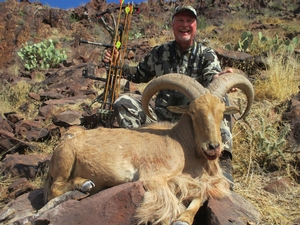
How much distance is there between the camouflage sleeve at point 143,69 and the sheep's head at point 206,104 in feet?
5.34

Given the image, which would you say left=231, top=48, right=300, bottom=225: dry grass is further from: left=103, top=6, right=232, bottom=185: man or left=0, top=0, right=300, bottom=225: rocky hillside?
left=103, top=6, right=232, bottom=185: man

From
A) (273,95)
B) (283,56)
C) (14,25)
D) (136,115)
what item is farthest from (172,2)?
(136,115)

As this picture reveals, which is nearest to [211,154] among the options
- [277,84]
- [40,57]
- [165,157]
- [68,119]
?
[165,157]

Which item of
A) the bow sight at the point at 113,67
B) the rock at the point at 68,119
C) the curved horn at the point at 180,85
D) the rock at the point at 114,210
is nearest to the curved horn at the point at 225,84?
the curved horn at the point at 180,85

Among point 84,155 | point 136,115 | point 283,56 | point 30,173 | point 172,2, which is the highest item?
point 172,2

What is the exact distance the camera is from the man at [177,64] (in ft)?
16.9

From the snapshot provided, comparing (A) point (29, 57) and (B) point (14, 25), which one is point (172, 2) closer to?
(B) point (14, 25)

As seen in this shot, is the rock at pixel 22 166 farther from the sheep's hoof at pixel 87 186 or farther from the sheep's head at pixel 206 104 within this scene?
the sheep's head at pixel 206 104

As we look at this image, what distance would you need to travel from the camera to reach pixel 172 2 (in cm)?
3039

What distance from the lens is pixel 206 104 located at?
143 inches

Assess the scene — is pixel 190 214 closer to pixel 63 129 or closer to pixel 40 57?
pixel 63 129

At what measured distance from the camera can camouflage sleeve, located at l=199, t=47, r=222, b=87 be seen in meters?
5.08

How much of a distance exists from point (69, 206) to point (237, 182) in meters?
2.44

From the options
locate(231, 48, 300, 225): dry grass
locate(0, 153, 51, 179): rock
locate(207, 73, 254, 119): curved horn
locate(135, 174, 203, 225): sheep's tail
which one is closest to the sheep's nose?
locate(135, 174, 203, 225): sheep's tail
